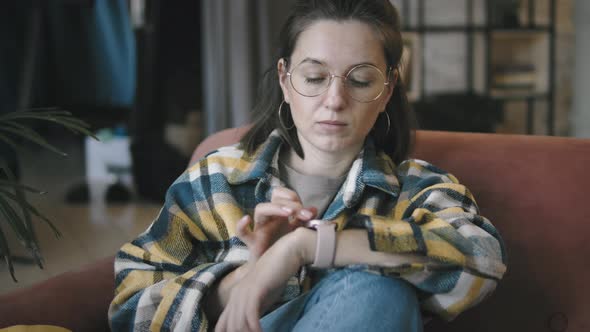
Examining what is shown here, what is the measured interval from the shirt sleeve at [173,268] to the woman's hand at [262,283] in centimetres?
9

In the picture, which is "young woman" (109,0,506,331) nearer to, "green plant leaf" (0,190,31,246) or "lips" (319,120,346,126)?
"lips" (319,120,346,126)

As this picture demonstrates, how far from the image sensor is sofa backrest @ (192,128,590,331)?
1271 mm

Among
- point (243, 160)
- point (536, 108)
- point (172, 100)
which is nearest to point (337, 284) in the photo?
point (243, 160)

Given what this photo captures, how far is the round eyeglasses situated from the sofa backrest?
307mm

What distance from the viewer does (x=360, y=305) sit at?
3.17ft

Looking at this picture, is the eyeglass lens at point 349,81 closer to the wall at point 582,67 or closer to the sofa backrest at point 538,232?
the sofa backrest at point 538,232

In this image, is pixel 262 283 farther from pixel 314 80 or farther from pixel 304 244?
pixel 314 80

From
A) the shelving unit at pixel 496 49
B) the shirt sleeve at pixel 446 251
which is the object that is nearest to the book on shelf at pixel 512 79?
the shelving unit at pixel 496 49

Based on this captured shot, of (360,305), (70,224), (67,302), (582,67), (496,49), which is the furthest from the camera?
(496,49)

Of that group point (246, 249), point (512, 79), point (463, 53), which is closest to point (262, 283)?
point (246, 249)

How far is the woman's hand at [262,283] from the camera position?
1008 mm

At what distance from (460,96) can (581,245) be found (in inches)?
126

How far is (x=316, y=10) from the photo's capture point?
4.23ft

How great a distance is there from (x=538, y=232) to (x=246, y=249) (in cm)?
58
